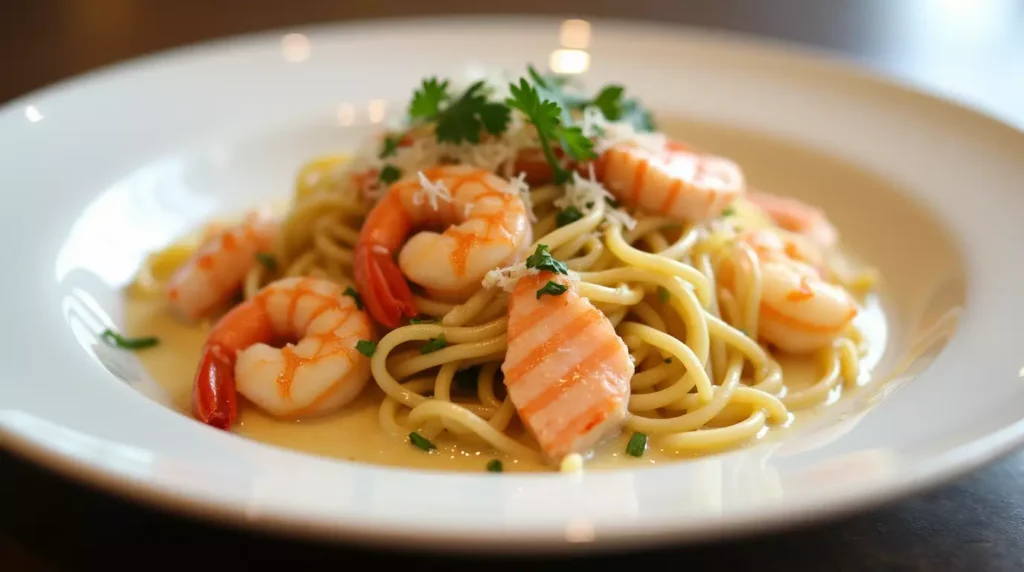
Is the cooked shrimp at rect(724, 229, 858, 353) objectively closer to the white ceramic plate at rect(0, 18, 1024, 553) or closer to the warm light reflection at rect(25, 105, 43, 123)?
the white ceramic plate at rect(0, 18, 1024, 553)

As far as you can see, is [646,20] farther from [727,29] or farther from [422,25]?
[422,25]

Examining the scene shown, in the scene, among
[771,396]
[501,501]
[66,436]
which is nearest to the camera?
[501,501]

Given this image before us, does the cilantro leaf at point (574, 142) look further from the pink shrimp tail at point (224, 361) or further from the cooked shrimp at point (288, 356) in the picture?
the pink shrimp tail at point (224, 361)

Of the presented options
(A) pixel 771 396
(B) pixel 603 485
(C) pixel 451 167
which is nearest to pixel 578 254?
(C) pixel 451 167

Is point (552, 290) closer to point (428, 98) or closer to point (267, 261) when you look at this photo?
point (428, 98)

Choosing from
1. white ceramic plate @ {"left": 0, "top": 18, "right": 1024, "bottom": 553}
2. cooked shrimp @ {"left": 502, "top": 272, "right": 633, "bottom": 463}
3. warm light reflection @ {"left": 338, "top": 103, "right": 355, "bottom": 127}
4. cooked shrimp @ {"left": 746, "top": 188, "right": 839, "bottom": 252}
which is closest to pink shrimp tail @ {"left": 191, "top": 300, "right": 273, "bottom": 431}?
white ceramic plate @ {"left": 0, "top": 18, "right": 1024, "bottom": 553}

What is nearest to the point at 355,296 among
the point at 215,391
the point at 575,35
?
the point at 215,391
